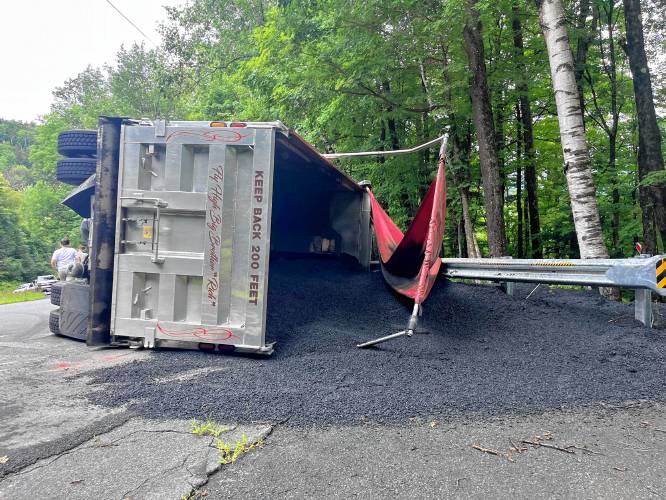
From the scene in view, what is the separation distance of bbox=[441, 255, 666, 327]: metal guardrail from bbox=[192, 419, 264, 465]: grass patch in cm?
360

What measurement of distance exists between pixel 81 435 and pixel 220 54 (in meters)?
17.2

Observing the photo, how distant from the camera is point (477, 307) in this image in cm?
511

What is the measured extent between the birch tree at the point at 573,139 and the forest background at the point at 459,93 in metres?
1.14

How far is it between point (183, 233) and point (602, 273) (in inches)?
157

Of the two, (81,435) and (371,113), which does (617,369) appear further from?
(371,113)

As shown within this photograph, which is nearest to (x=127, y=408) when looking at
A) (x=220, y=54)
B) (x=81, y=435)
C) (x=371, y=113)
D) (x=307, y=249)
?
(x=81, y=435)

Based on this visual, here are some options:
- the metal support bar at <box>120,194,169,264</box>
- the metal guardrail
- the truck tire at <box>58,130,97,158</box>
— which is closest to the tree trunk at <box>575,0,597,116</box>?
the metal guardrail

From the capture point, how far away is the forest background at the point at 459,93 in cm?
788

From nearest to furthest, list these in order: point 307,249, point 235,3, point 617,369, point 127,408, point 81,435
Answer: point 81,435
point 127,408
point 617,369
point 307,249
point 235,3

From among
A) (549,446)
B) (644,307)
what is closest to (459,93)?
(644,307)

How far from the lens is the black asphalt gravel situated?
264 cm

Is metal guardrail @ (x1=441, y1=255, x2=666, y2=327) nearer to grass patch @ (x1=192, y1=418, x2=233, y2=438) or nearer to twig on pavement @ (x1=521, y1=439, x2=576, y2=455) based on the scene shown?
twig on pavement @ (x1=521, y1=439, x2=576, y2=455)

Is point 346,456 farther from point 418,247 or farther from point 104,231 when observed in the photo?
point 418,247

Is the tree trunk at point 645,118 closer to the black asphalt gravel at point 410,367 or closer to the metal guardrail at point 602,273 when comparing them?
the black asphalt gravel at point 410,367
